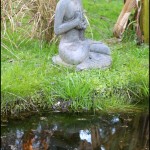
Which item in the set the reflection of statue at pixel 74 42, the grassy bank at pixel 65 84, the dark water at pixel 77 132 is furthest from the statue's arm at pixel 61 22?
the dark water at pixel 77 132

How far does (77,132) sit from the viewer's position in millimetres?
4426

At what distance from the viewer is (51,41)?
6.20 metres

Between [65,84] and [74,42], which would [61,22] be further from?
[65,84]

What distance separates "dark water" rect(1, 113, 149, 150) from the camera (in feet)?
13.5

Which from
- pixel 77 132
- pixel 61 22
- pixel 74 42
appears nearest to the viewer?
pixel 77 132

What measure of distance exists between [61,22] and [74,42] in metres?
0.35

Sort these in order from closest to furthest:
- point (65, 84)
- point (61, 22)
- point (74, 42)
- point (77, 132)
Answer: point (77, 132), point (65, 84), point (61, 22), point (74, 42)

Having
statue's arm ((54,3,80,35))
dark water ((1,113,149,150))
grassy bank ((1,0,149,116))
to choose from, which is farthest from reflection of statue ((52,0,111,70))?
dark water ((1,113,149,150))

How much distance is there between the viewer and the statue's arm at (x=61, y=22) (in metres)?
5.18

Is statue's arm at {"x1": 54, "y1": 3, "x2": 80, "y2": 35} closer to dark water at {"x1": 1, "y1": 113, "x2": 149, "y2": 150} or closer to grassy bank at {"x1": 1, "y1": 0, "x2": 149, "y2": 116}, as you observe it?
grassy bank at {"x1": 1, "y1": 0, "x2": 149, "y2": 116}

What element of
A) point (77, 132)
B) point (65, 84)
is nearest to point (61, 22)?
point (65, 84)

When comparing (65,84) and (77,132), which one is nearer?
(77,132)

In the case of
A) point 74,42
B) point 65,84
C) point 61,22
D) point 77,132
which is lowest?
point 77,132

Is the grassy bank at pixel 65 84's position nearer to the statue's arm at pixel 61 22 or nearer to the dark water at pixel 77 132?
the dark water at pixel 77 132
